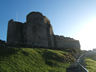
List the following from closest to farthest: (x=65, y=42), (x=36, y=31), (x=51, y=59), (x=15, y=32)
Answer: (x=51, y=59) < (x=36, y=31) < (x=15, y=32) < (x=65, y=42)

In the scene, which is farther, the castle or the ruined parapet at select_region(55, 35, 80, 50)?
the ruined parapet at select_region(55, 35, 80, 50)

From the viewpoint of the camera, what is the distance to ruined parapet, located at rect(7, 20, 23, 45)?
44656 mm

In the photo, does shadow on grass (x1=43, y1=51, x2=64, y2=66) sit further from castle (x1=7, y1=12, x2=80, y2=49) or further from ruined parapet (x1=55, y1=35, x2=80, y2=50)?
ruined parapet (x1=55, y1=35, x2=80, y2=50)

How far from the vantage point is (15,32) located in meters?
46.2

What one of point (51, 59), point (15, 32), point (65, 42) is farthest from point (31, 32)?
point (51, 59)

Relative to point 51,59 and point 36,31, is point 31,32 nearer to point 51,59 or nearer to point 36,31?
point 36,31

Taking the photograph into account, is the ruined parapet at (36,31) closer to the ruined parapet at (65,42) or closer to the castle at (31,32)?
the castle at (31,32)

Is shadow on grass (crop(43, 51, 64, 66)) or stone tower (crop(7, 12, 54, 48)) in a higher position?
stone tower (crop(7, 12, 54, 48))

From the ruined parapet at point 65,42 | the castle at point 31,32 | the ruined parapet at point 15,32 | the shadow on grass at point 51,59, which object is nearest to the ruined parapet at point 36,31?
the castle at point 31,32

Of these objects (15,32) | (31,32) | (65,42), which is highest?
(15,32)

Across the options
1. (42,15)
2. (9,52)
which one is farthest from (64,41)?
(9,52)

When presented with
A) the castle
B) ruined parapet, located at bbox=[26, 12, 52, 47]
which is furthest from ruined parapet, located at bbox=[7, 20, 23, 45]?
ruined parapet, located at bbox=[26, 12, 52, 47]

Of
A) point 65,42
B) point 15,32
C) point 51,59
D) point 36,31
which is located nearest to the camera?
point 51,59

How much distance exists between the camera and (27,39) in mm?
43875
